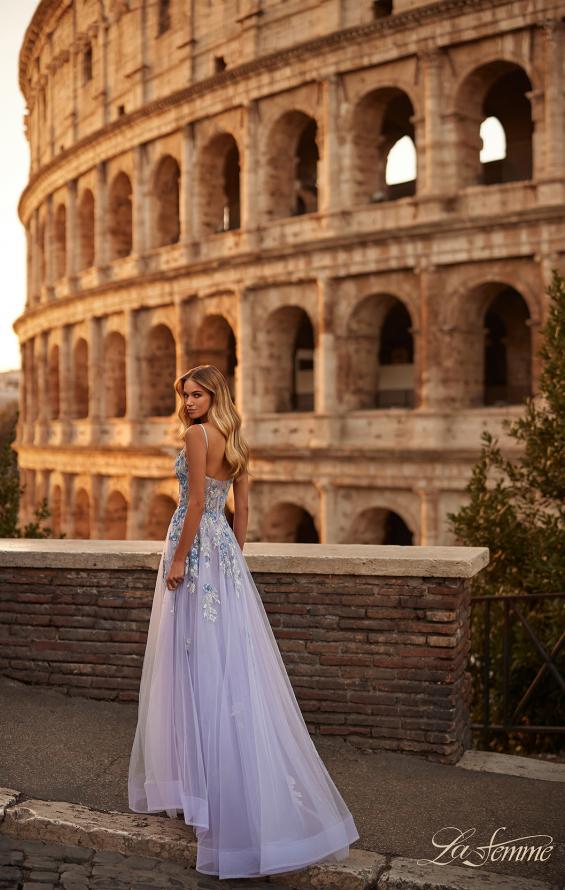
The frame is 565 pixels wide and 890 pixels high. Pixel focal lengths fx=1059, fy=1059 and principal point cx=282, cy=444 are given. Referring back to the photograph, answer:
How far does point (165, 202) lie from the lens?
24547 millimetres

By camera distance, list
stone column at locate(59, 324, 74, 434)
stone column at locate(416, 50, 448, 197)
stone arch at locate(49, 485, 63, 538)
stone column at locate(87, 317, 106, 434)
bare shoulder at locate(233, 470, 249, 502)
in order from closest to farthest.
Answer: bare shoulder at locate(233, 470, 249, 502)
stone column at locate(416, 50, 448, 197)
stone column at locate(87, 317, 106, 434)
stone column at locate(59, 324, 74, 434)
stone arch at locate(49, 485, 63, 538)

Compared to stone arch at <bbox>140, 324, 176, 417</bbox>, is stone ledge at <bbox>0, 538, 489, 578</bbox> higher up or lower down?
lower down

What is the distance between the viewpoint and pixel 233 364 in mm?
24922

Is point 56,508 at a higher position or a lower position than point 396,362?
lower

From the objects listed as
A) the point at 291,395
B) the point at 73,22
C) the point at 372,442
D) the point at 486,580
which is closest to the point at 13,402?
the point at 73,22

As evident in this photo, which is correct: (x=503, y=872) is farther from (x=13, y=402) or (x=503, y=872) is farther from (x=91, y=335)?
(x=13, y=402)

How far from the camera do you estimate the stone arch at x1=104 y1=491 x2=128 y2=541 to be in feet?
84.4

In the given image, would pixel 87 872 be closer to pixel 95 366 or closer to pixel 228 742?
pixel 228 742

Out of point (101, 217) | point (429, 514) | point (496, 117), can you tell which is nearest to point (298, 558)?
point (429, 514)

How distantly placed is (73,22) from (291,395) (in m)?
13.0

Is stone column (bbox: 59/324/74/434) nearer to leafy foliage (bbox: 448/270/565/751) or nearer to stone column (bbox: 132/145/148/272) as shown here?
stone column (bbox: 132/145/148/272)

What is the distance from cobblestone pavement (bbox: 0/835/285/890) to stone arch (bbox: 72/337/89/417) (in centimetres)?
2425

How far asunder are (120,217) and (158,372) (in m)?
4.47

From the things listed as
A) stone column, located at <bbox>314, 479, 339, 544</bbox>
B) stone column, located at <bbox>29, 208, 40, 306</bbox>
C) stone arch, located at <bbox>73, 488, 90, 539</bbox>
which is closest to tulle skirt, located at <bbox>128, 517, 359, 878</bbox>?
stone column, located at <bbox>314, 479, 339, 544</bbox>
